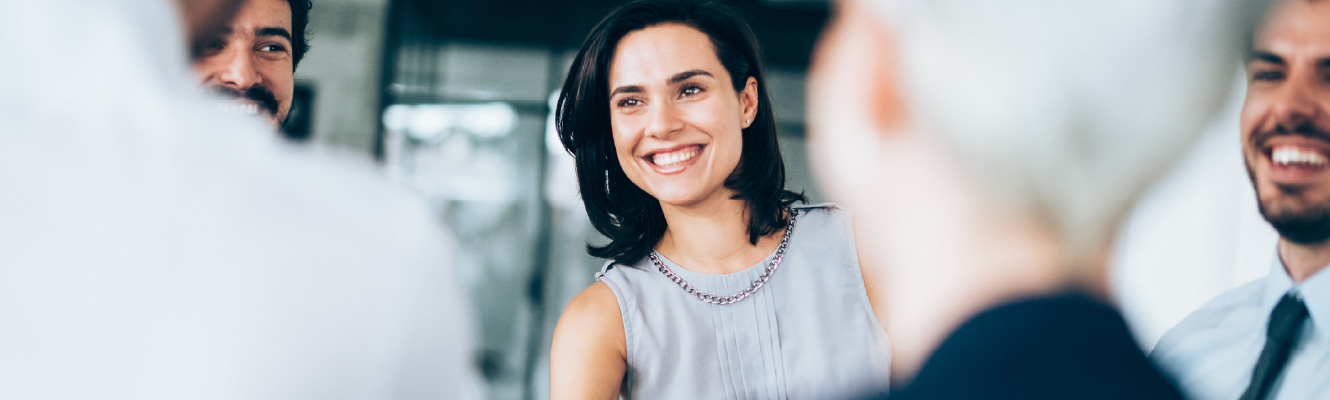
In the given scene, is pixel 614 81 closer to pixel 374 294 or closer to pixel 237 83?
pixel 237 83

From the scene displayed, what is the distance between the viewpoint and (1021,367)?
19.9 inches

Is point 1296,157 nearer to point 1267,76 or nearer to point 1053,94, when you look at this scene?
point 1267,76

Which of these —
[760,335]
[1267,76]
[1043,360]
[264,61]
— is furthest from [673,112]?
[1267,76]

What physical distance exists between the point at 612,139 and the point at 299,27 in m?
0.50

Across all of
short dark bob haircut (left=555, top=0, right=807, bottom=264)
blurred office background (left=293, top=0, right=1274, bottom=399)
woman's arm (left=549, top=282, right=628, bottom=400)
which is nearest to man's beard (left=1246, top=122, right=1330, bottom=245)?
short dark bob haircut (left=555, top=0, right=807, bottom=264)

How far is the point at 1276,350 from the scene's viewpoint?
111cm

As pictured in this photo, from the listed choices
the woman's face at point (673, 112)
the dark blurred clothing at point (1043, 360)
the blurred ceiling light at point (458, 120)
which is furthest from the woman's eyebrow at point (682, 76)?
the blurred ceiling light at point (458, 120)

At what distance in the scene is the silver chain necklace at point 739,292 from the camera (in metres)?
1.16

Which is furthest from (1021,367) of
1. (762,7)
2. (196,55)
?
(762,7)

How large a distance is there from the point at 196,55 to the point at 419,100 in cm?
381

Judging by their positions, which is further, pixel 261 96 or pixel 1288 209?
pixel 1288 209

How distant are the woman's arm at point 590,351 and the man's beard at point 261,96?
1.68ft

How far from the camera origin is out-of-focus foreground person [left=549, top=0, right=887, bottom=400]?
112cm

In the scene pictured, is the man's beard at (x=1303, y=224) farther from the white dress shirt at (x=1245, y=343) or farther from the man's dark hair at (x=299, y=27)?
the man's dark hair at (x=299, y=27)
